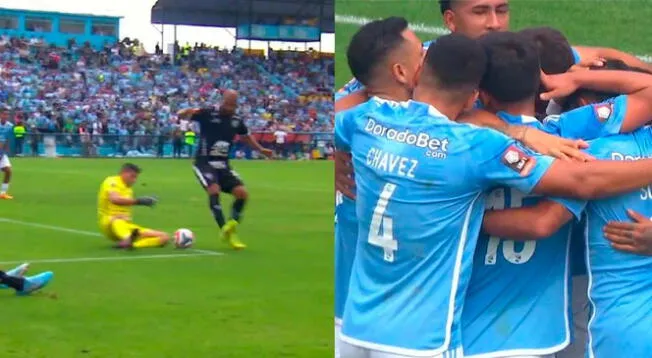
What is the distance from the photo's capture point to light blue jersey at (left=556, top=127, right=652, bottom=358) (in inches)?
93.2

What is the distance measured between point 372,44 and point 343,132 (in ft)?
0.82

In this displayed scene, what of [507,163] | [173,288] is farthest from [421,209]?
[173,288]

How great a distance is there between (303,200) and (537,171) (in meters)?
14.9

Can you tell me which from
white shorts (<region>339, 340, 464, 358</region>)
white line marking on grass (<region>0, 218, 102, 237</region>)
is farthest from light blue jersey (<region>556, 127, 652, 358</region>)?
white line marking on grass (<region>0, 218, 102, 237</region>)

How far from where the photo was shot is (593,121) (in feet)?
7.79

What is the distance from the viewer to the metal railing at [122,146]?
111 feet

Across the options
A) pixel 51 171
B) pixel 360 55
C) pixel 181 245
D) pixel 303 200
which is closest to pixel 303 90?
pixel 51 171

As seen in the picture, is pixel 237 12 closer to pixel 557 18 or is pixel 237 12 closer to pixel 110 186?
pixel 110 186

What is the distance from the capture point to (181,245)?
10406 millimetres

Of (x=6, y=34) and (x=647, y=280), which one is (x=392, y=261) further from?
(x=6, y=34)

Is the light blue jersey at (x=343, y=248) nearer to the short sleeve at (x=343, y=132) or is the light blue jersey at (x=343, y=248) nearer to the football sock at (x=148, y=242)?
the short sleeve at (x=343, y=132)

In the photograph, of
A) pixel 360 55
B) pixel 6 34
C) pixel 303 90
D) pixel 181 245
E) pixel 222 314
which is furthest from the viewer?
pixel 6 34

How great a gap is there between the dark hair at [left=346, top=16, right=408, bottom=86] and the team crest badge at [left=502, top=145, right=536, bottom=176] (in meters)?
0.46

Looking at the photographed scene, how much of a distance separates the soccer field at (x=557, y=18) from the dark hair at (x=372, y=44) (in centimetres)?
2
